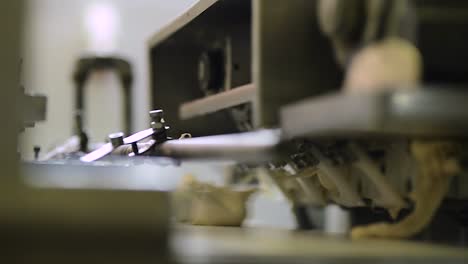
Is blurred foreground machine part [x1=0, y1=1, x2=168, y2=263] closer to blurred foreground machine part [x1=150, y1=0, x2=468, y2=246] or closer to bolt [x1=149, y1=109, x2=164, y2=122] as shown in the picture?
blurred foreground machine part [x1=150, y1=0, x2=468, y2=246]

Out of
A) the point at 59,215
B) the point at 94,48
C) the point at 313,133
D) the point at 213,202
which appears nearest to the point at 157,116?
the point at 213,202

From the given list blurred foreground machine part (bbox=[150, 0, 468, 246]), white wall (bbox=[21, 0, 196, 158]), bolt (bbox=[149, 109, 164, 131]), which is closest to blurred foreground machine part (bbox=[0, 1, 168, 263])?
blurred foreground machine part (bbox=[150, 0, 468, 246])

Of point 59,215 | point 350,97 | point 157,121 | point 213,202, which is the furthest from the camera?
point 213,202

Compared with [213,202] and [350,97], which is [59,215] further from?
[213,202]

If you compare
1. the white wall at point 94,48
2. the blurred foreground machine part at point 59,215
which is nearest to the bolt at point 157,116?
the white wall at point 94,48

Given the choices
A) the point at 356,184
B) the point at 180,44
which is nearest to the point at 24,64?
the point at 356,184

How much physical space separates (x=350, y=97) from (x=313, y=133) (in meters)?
0.12

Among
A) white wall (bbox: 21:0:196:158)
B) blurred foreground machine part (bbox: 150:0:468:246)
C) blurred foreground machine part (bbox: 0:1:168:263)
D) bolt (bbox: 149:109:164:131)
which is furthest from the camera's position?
white wall (bbox: 21:0:196:158)

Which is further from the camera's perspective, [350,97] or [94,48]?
[94,48]

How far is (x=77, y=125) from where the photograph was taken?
1.43 meters

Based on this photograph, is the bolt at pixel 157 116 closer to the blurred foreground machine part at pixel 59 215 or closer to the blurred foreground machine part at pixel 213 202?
the blurred foreground machine part at pixel 213 202

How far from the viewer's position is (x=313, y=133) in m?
0.63

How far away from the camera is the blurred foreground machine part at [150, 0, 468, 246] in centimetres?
52

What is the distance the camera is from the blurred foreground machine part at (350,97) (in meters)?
0.52
